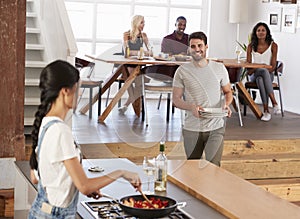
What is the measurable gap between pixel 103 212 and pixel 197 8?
25.5 feet

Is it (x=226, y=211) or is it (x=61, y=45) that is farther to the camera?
(x=61, y=45)

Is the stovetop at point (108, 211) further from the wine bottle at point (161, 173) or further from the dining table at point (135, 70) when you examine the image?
the dining table at point (135, 70)

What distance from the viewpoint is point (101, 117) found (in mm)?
6961

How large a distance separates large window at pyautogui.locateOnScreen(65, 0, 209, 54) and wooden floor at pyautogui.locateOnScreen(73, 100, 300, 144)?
6.66ft

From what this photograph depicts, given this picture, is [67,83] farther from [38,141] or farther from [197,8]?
[197,8]

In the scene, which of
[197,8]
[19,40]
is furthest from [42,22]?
[197,8]

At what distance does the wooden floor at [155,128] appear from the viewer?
375cm

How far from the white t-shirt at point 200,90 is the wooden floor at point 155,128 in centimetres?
12

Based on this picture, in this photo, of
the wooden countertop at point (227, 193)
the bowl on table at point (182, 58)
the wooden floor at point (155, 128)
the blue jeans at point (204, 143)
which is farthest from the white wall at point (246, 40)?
the wooden countertop at point (227, 193)

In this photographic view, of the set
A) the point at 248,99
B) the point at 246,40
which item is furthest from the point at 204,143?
the point at 246,40

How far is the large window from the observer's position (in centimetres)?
957

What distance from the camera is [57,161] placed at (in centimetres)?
238

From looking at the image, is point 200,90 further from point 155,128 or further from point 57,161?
point 57,161

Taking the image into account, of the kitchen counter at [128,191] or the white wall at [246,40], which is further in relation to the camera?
the white wall at [246,40]
